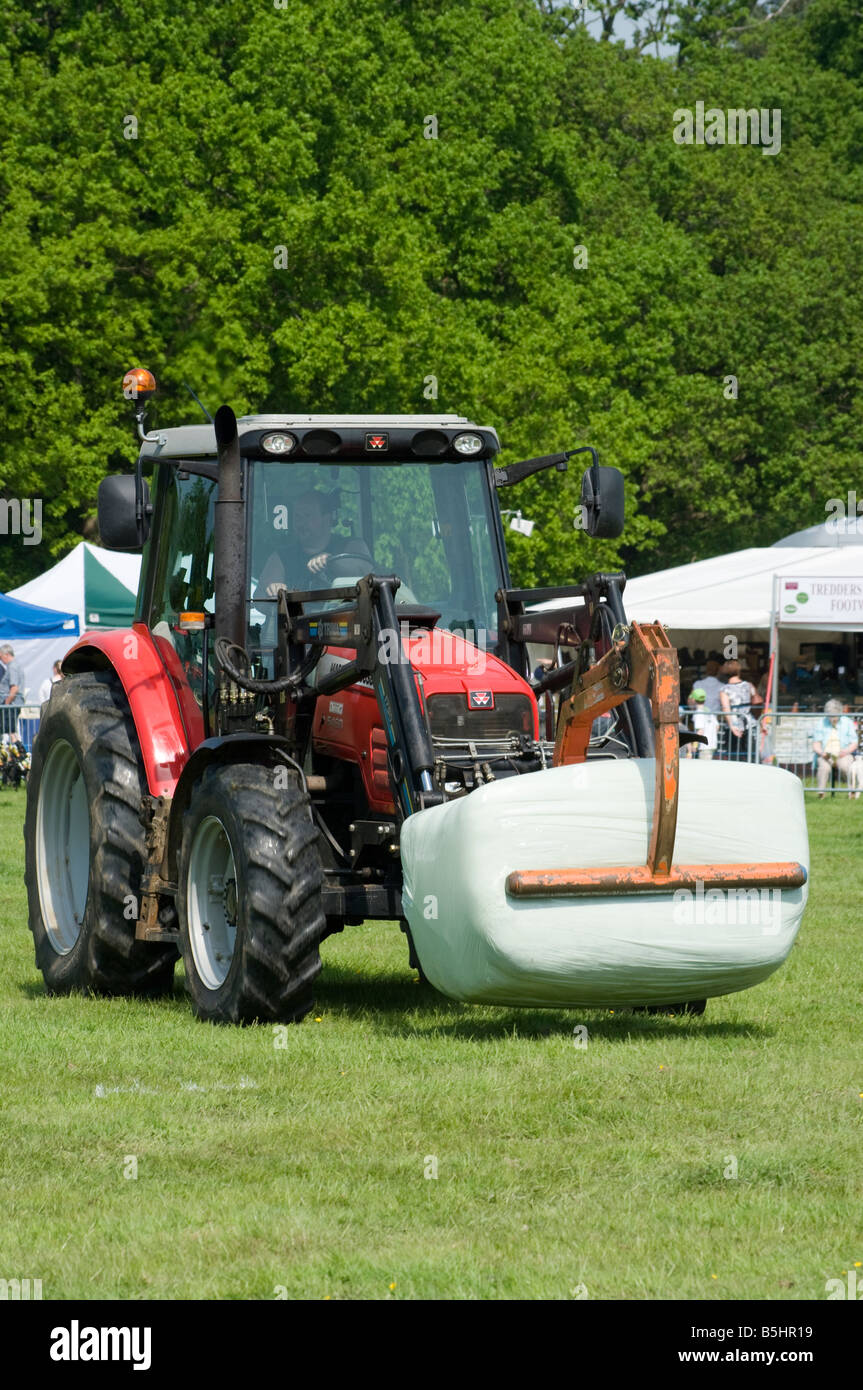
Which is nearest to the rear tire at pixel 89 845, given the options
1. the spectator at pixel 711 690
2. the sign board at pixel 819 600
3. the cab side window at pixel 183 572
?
the cab side window at pixel 183 572

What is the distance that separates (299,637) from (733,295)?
136ft

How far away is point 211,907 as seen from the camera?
9047mm

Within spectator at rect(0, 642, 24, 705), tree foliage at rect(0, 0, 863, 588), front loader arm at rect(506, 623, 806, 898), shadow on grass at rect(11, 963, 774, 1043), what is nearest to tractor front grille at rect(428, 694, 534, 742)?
front loader arm at rect(506, 623, 806, 898)

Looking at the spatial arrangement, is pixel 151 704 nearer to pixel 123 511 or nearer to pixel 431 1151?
pixel 123 511

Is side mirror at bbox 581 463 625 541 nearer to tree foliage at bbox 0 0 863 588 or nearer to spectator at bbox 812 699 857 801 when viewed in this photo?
tree foliage at bbox 0 0 863 588

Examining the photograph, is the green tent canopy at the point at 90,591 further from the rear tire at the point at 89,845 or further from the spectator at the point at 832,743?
the rear tire at the point at 89,845

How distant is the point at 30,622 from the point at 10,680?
0.87m

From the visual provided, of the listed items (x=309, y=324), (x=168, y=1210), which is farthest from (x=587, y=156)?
(x=168, y=1210)

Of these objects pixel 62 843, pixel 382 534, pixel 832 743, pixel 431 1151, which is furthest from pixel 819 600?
pixel 431 1151

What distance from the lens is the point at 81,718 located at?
998 centimetres

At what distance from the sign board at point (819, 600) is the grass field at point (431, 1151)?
17451 millimetres

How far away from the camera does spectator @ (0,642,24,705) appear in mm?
27984

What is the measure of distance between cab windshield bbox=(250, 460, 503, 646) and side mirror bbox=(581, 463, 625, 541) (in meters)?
0.58

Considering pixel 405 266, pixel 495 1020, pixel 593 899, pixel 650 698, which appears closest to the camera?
pixel 593 899
